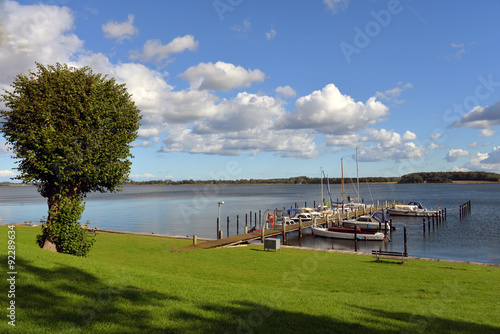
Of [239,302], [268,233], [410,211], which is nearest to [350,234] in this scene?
[268,233]

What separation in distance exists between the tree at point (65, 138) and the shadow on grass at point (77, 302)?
861 centimetres

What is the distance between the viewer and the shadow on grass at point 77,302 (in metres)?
8.78

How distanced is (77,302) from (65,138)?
47.0 feet

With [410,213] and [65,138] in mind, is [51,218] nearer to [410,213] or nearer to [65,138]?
[65,138]

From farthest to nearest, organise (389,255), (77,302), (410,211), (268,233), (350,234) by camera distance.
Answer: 1. (410,211)
2. (350,234)
3. (268,233)
4. (389,255)
5. (77,302)

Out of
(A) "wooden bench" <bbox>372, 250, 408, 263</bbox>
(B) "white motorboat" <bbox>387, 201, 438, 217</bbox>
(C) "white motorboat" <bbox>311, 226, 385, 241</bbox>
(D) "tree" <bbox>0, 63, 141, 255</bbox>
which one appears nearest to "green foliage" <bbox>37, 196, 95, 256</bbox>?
(D) "tree" <bbox>0, 63, 141, 255</bbox>

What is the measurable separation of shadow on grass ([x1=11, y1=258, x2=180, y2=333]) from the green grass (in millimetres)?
28

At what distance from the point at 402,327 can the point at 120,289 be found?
9.43 meters

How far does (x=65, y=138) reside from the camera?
21.6m

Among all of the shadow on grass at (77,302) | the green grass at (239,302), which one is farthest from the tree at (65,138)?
the shadow on grass at (77,302)

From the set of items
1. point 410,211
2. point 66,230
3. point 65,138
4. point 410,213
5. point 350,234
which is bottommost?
point 350,234

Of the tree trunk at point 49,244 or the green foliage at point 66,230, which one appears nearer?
the green foliage at point 66,230

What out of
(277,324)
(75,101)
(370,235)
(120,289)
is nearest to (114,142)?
(75,101)

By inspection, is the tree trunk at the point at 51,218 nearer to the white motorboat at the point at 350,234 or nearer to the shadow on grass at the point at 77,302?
the shadow on grass at the point at 77,302
